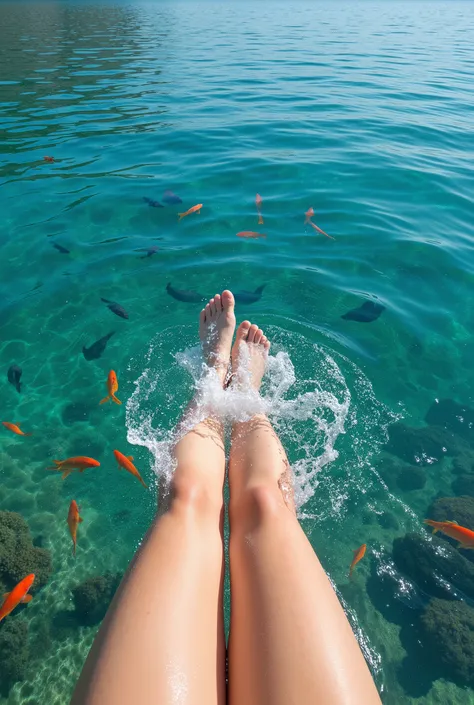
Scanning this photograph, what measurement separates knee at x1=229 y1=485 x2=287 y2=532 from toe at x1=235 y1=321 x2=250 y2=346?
8.42ft

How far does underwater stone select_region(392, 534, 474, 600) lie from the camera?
377cm

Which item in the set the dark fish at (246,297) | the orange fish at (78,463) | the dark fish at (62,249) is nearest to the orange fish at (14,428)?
the orange fish at (78,463)

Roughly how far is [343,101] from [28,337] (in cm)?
1328

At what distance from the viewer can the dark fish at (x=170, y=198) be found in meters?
8.01

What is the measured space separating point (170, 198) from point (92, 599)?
21.3 ft

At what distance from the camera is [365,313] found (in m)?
5.64

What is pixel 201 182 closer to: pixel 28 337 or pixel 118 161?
pixel 118 161

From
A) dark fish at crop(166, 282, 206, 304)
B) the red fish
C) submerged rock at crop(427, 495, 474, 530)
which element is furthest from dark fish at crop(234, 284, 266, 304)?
submerged rock at crop(427, 495, 474, 530)

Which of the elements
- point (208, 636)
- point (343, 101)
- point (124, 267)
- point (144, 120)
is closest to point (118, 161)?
point (144, 120)

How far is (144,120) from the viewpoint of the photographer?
1285 centimetres

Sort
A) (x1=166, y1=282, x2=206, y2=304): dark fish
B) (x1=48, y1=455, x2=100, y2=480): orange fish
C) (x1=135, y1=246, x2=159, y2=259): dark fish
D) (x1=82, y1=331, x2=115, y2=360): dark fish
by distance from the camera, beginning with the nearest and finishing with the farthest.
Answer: (x1=48, y1=455, x2=100, y2=480): orange fish < (x1=82, y1=331, x2=115, y2=360): dark fish < (x1=166, y1=282, x2=206, y2=304): dark fish < (x1=135, y1=246, x2=159, y2=259): dark fish

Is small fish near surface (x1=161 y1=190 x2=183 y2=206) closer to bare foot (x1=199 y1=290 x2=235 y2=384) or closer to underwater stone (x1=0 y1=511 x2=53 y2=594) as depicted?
bare foot (x1=199 y1=290 x2=235 y2=384)

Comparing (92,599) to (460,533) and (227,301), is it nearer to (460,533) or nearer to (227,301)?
(460,533)

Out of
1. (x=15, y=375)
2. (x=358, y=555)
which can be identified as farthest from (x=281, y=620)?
(x=15, y=375)
